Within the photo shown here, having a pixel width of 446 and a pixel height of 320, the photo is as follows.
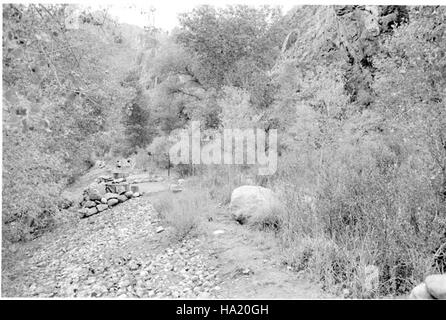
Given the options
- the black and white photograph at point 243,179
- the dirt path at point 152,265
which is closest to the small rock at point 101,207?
the black and white photograph at point 243,179

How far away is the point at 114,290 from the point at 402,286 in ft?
8.95

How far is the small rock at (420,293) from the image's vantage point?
247 centimetres

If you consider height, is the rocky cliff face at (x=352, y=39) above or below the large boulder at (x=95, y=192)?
above

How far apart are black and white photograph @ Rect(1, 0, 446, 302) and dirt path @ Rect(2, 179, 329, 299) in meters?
0.03

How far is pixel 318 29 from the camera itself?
961 cm

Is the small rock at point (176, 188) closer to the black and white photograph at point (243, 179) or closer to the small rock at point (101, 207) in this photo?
the black and white photograph at point (243, 179)

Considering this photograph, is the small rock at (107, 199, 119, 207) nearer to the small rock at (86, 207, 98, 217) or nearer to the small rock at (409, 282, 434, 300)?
→ the small rock at (86, 207, 98, 217)

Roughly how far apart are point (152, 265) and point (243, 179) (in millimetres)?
2726

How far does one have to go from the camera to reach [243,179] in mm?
6316

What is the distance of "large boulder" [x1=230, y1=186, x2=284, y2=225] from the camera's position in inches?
181

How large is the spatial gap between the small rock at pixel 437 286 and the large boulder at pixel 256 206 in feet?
6.78

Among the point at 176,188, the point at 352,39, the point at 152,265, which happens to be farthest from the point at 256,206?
the point at 352,39

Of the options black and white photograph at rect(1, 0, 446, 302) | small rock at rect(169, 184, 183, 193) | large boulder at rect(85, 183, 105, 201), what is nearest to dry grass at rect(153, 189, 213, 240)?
black and white photograph at rect(1, 0, 446, 302)

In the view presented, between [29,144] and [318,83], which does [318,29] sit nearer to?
[318,83]
